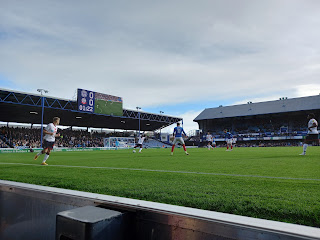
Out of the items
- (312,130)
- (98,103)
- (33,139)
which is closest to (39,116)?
(33,139)

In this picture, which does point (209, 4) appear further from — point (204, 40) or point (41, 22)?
point (41, 22)

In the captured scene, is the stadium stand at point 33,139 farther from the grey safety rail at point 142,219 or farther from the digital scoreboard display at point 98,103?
the grey safety rail at point 142,219

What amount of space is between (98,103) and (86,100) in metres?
2.16

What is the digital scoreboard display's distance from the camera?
31.7m

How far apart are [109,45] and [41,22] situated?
12.7ft

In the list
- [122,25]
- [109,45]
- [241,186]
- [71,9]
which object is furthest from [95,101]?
[241,186]

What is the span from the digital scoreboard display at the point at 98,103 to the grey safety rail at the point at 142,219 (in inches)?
1166

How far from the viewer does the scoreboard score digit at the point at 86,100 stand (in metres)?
31.3

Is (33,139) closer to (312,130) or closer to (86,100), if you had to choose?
(86,100)

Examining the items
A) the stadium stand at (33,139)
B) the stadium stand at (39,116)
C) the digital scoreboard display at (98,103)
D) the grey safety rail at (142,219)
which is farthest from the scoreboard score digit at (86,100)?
the grey safety rail at (142,219)

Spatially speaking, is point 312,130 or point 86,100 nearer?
point 312,130

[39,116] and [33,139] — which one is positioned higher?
[39,116]

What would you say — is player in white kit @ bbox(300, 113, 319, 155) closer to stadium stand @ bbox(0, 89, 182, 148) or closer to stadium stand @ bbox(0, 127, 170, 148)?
stadium stand @ bbox(0, 89, 182, 148)

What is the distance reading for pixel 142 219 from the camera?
2.02 meters
